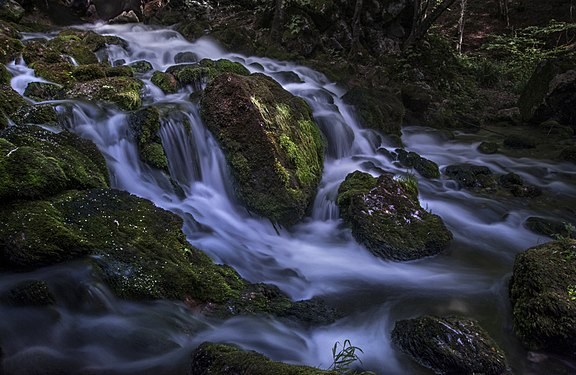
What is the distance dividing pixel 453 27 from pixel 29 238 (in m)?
26.1

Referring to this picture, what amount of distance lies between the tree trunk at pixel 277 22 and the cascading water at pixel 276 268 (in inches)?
218

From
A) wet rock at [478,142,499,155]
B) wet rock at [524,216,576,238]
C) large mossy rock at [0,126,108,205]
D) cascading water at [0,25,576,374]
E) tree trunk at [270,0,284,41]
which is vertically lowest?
wet rock at [478,142,499,155]

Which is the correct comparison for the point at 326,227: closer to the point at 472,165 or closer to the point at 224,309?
the point at 224,309

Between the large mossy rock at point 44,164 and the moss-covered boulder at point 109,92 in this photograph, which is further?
the moss-covered boulder at point 109,92

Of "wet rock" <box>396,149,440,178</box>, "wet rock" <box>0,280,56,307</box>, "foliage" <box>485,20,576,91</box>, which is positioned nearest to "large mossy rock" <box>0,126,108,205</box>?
"wet rock" <box>0,280,56,307</box>

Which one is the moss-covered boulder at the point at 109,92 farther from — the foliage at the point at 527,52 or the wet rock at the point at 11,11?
the foliage at the point at 527,52

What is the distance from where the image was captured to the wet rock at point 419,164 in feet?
30.4

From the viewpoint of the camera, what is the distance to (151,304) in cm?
343

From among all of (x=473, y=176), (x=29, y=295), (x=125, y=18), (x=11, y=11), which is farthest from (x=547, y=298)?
(x=125, y=18)

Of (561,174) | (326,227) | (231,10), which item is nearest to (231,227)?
(326,227)

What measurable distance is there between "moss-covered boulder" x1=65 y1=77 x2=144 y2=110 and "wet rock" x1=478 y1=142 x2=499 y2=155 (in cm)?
877

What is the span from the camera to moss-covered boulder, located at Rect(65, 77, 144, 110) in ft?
22.6

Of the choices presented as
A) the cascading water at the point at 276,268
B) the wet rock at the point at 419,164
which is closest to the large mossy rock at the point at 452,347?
the cascading water at the point at 276,268

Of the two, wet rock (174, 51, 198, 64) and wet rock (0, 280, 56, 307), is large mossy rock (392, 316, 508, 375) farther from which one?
wet rock (174, 51, 198, 64)
